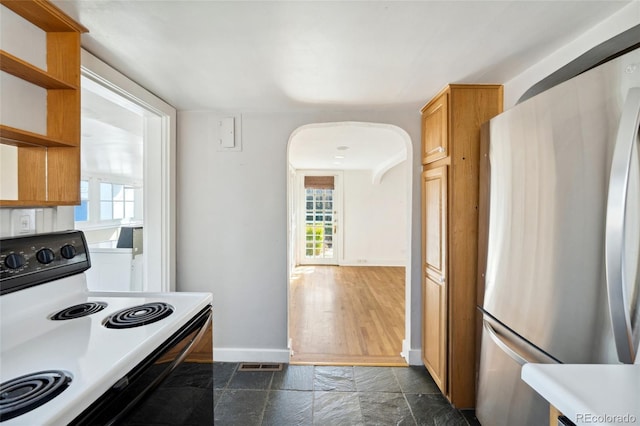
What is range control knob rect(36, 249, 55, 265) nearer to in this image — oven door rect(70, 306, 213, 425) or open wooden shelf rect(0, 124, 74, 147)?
open wooden shelf rect(0, 124, 74, 147)

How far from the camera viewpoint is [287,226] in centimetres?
246

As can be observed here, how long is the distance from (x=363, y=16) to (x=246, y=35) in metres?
0.54

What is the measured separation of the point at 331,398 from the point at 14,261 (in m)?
1.87

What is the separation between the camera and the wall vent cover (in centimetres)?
232

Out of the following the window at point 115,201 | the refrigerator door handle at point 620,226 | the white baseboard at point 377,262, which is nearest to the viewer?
the refrigerator door handle at point 620,226

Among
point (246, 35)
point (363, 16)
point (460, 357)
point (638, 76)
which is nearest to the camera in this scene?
point (638, 76)

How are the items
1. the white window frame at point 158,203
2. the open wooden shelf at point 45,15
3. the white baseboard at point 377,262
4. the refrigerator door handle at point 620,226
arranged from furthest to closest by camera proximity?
the white baseboard at point 377,262 < the white window frame at point 158,203 < the open wooden shelf at point 45,15 < the refrigerator door handle at point 620,226

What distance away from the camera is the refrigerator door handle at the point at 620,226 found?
83 centimetres

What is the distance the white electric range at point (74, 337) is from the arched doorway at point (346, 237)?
5.53 ft

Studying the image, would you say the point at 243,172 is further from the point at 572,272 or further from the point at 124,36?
the point at 572,272

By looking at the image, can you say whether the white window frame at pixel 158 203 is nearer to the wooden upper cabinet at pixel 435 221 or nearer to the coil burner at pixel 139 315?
the coil burner at pixel 139 315

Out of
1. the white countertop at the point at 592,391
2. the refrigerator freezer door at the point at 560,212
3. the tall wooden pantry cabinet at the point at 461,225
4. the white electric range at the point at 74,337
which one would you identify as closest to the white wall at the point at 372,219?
the tall wooden pantry cabinet at the point at 461,225

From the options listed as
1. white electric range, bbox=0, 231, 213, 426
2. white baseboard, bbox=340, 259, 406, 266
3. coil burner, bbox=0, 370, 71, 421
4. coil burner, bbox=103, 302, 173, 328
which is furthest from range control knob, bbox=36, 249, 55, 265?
white baseboard, bbox=340, 259, 406, 266

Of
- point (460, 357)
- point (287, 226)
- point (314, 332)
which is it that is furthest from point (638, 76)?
point (314, 332)
